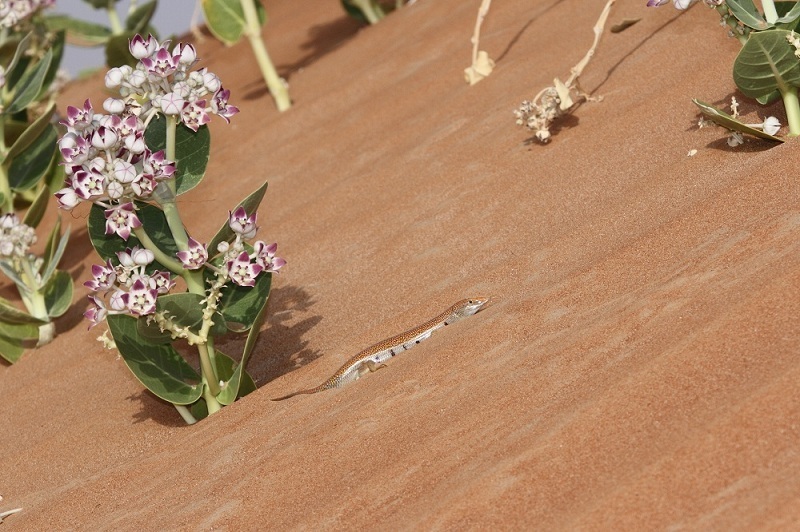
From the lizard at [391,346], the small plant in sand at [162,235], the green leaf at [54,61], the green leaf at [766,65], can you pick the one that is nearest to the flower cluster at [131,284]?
the small plant in sand at [162,235]

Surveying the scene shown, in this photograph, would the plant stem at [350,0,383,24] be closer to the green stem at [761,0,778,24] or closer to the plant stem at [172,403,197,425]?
the green stem at [761,0,778,24]

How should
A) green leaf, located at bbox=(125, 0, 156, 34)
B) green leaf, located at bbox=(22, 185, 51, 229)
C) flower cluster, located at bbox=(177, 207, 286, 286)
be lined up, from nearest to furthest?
1. flower cluster, located at bbox=(177, 207, 286, 286)
2. green leaf, located at bbox=(22, 185, 51, 229)
3. green leaf, located at bbox=(125, 0, 156, 34)

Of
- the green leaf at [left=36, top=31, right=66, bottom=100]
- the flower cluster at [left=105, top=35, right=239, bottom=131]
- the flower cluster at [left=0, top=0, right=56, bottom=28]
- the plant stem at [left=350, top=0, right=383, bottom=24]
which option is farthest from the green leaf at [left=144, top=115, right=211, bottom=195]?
the plant stem at [left=350, top=0, right=383, bottom=24]

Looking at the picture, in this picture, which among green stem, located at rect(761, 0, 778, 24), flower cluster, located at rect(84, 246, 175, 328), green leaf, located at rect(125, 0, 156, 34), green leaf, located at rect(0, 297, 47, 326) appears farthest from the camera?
green leaf, located at rect(125, 0, 156, 34)

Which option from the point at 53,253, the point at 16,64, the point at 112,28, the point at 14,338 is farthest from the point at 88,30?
the point at 14,338

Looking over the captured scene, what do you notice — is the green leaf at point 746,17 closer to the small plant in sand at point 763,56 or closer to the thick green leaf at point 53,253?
the small plant in sand at point 763,56

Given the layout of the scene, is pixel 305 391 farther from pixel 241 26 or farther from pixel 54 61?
pixel 241 26
